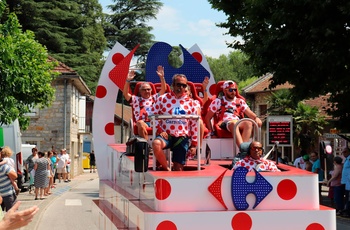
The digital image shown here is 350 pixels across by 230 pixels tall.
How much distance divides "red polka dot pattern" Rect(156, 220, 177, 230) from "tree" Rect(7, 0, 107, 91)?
54416 millimetres

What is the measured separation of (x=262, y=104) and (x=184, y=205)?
60033mm

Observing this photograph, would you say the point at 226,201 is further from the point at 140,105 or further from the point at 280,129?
the point at 280,129

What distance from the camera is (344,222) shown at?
61.4ft

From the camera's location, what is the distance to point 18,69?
20.3 meters

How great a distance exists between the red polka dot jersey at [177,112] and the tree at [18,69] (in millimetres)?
11210

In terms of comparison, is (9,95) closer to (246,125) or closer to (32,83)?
(32,83)

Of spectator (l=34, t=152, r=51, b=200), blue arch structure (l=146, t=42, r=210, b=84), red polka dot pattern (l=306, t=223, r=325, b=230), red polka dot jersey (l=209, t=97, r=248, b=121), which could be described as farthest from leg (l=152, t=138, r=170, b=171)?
spectator (l=34, t=152, r=51, b=200)

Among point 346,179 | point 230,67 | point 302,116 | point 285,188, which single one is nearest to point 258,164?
point 285,188

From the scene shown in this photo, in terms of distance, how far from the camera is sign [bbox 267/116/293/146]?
31422 mm

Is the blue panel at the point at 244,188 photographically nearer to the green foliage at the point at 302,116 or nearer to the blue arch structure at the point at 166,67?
the blue arch structure at the point at 166,67

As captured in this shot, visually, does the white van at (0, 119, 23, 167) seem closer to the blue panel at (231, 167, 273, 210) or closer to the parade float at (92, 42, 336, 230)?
the parade float at (92, 42, 336, 230)

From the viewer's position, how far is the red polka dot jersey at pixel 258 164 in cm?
744

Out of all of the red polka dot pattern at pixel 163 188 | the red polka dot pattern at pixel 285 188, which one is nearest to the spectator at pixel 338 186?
the red polka dot pattern at pixel 285 188

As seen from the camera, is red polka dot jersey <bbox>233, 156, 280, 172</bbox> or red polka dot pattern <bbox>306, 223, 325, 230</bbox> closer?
red polka dot pattern <bbox>306, 223, 325, 230</bbox>
